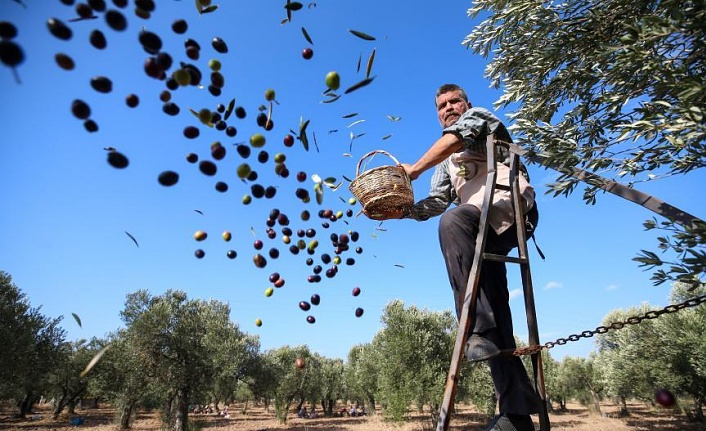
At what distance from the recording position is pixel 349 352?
71.0 m

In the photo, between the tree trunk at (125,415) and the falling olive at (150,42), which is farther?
the tree trunk at (125,415)

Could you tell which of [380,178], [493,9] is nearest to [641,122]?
[380,178]

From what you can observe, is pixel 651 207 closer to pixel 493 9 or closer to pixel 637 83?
pixel 637 83

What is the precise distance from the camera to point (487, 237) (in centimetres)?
379

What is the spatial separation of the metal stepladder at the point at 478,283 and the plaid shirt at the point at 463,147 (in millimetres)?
147

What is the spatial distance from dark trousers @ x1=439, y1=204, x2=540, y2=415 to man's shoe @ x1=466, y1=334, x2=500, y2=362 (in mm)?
81

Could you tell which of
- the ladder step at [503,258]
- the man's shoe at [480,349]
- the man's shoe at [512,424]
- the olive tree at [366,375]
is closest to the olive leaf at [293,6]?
the ladder step at [503,258]

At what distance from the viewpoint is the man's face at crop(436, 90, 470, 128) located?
14.3ft

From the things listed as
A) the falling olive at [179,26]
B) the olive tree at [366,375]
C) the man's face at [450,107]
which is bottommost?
the olive tree at [366,375]

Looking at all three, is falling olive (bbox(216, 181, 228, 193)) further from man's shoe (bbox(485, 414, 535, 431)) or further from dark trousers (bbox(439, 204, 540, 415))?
man's shoe (bbox(485, 414, 535, 431))

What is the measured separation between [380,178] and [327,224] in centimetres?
110

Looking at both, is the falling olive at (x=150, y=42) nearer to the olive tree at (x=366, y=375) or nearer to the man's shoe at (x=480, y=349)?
the man's shoe at (x=480, y=349)

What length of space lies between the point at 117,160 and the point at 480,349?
9.92 ft

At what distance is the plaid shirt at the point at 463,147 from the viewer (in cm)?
364
